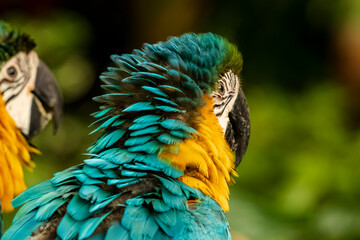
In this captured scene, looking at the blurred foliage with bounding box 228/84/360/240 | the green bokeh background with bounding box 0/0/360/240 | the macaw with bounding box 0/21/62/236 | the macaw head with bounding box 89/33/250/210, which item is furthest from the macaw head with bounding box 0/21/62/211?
the blurred foliage with bounding box 228/84/360/240

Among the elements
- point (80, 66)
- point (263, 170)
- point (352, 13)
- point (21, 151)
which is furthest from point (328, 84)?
point (21, 151)

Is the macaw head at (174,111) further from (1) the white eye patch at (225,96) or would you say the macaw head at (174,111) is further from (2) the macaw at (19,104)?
(2) the macaw at (19,104)

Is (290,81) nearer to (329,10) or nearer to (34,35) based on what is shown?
(329,10)

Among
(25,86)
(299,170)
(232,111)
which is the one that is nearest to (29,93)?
(25,86)

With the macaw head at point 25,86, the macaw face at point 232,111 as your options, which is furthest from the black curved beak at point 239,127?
the macaw head at point 25,86

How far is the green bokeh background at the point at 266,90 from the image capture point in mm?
2580

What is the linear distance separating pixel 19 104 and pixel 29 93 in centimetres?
8

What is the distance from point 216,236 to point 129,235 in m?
0.18

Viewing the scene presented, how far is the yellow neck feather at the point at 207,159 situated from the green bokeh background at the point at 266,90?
1313 mm

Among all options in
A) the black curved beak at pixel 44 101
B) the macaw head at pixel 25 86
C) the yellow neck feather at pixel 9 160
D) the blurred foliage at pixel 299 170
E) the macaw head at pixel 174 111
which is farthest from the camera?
the blurred foliage at pixel 299 170

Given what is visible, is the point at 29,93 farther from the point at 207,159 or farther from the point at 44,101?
the point at 207,159

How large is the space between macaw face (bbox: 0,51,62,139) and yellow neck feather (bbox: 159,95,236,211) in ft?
2.77

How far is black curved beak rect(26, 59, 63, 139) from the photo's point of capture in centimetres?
193

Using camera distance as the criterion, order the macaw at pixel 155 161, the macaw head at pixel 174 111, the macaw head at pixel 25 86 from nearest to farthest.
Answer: the macaw at pixel 155 161, the macaw head at pixel 174 111, the macaw head at pixel 25 86
